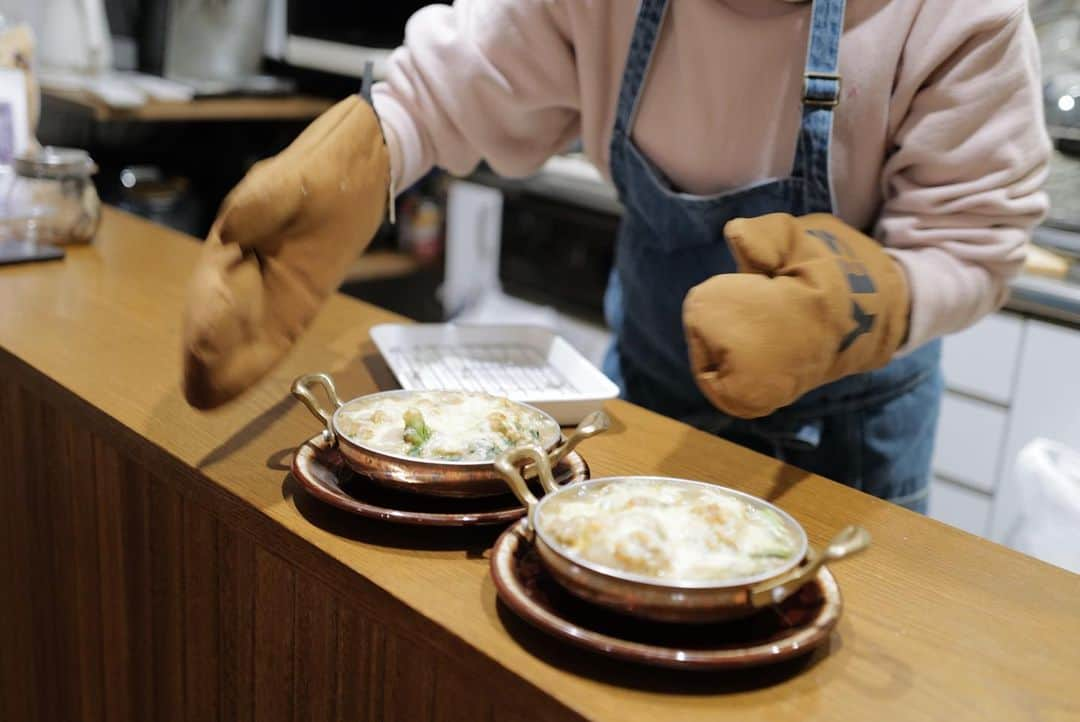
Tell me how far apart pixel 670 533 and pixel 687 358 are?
66 centimetres

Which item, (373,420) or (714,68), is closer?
(373,420)

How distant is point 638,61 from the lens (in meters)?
1.21

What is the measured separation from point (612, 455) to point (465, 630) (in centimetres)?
34

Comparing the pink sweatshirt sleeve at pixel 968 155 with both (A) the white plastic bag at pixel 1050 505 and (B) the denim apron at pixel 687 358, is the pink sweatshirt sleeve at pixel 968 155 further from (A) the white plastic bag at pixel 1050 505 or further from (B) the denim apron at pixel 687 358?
(A) the white plastic bag at pixel 1050 505

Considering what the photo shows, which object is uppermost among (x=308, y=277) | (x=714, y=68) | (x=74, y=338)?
(x=714, y=68)

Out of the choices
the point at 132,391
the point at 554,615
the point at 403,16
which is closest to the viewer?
the point at 554,615

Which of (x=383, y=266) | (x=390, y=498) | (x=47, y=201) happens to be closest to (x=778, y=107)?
(x=390, y=498)

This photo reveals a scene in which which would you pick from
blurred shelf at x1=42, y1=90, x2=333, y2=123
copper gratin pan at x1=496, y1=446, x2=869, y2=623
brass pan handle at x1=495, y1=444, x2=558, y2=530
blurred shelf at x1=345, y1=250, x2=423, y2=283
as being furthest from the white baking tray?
blurred shelf at x1=345, y1=250, x2=423, y2=283

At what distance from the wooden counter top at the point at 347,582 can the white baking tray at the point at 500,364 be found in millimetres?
37

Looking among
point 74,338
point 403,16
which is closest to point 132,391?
point 74,338

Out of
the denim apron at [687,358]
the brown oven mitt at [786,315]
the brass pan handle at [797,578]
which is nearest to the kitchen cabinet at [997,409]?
the denim apron at [687,358]

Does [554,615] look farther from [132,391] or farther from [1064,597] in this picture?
[132,391]

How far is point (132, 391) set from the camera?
1124 millimetres

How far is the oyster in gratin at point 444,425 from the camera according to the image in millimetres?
862
